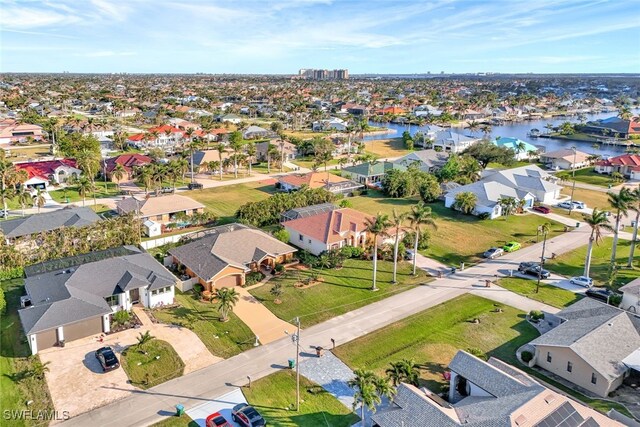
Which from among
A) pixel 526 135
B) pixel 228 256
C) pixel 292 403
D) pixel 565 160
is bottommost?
pixel 292 403

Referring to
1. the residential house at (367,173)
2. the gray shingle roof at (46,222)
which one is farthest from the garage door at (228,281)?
the residential house at (367,173)

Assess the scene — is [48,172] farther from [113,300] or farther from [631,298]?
[631,298]

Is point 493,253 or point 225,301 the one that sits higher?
point 225,301

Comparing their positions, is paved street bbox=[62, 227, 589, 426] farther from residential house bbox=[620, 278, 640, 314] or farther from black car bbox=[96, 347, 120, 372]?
residential house bbox=[620, 278, 640, 314]

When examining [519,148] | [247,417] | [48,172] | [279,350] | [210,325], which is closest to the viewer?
[247,417]

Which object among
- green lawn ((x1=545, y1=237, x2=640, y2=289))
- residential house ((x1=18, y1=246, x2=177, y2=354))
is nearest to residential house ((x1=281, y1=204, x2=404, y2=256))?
residential house ((x1=18, y1=246, x2=177, y2=354))

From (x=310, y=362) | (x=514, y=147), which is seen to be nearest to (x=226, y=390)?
(x=310, y=362)

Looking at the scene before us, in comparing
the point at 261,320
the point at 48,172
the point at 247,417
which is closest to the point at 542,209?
the point at 261,320
